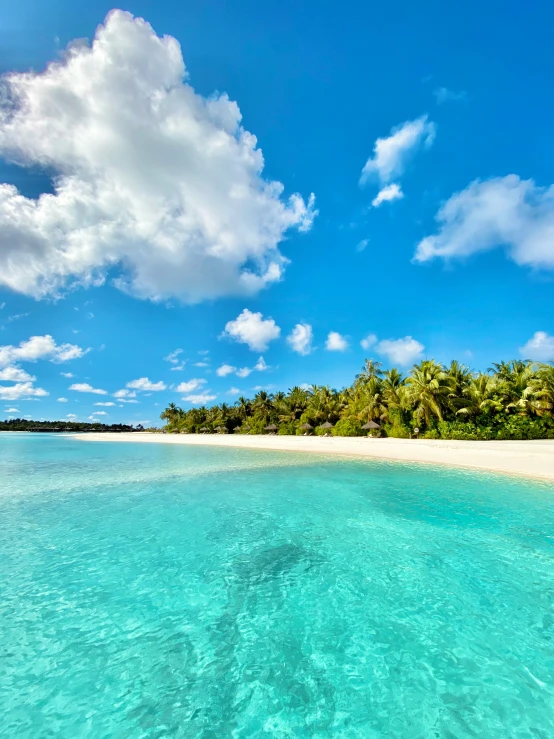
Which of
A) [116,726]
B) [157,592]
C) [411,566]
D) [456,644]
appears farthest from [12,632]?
[411,566]

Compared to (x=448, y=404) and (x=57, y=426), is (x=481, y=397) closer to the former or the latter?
Result: (x=448, y=404)

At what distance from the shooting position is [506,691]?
3.24 meters

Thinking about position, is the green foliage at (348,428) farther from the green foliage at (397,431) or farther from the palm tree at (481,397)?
the palm tree at (481,397)

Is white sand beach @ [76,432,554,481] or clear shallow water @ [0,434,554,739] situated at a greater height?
white sand beach @ [76,432,554,481]

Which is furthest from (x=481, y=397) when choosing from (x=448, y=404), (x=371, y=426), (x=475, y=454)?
(x=371, y=426)

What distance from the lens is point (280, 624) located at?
4348 millimetres

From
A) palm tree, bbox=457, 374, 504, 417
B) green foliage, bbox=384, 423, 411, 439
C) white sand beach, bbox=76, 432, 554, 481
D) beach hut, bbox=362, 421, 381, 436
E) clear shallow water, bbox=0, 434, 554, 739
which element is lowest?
clear shallow water, bbox=0, 434, 554, 739

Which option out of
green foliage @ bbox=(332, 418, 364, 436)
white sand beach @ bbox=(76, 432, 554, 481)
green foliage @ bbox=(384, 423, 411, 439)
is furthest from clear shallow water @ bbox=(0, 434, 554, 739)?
green foliage @ bbox=(332, 418, 364, 436)

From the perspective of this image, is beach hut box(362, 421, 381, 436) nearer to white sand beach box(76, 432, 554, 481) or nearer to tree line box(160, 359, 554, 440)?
tree line box(160, 359, 554, 440)

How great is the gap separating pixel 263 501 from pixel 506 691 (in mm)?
7845

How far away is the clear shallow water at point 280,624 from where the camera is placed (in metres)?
3.03

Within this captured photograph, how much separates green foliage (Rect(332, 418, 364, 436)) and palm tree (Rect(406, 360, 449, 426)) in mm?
7122

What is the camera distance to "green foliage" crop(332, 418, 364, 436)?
34.8 m

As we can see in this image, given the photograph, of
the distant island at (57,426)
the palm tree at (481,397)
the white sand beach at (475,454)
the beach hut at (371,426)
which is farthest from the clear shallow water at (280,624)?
the distant island at (57,426)
